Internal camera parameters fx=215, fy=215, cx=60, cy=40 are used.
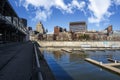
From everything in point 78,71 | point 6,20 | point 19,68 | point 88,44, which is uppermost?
point 6,20

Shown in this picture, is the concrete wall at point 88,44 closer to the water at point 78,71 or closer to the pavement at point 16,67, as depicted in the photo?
the water at point 78,71

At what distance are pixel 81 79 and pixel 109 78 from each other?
544 centimetres

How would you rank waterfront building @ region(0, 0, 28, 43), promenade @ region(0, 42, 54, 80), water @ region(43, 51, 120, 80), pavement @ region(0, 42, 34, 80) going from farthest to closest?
waterfront building @ region(0, 0, 28, 43)
water @ region(43, 51, 120, 80)
pavement @ region(0, 42, 34, 80)
promenade @ region(0, 42, 54, 80)

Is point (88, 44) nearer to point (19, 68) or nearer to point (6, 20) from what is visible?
point (6, 20)

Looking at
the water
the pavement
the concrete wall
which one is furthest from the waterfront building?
the concrete wall

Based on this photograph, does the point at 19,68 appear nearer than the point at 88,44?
Yes

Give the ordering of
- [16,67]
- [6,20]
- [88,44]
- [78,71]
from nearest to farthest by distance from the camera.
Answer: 1. [16,67]
2. [78,71]
3. [6,20]
4. [88,44]

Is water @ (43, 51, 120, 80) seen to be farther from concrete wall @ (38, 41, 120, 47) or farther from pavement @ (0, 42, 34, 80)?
concrete wall @ (38, 41, 120, 47)

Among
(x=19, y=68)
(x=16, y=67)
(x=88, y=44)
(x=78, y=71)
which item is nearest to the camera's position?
(x=19, y=68)

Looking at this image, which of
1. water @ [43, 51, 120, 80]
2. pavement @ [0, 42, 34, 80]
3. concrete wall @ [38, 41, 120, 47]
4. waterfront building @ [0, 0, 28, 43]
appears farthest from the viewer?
concrete wall @ [38, 41, 120, 47]

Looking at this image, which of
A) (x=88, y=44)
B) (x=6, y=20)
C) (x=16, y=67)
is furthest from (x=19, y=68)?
(x=88, y=44)

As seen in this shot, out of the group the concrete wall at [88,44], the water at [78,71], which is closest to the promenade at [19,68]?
the water at [78,71]

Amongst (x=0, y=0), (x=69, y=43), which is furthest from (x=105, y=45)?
(x=0, y=0)

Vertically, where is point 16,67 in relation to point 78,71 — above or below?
above
